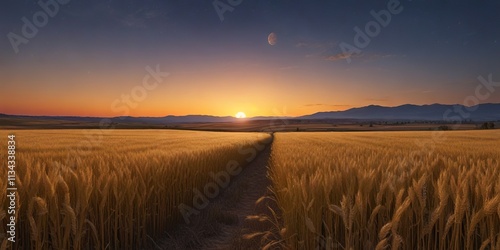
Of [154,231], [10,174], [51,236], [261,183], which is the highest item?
[10,174]

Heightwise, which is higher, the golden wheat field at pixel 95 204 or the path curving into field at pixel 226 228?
the golden wheat field at pixel 95 204

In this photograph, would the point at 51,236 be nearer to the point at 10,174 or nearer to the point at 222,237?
the point at 10,174

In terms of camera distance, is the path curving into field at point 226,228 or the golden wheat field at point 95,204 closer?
the golden wheat field at point 95,204

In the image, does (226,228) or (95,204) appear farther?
(226,228)

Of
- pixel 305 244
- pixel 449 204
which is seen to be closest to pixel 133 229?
pixel 305 244

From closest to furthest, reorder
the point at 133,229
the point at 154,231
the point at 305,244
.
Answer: the point at 305,244 → the point at 133,229 → the point at 154,231

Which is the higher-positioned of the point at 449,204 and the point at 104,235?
the point at 449,204

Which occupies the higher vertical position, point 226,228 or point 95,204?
point 95,204

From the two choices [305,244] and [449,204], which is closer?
[449,204]

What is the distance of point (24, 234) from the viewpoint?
3543 mm

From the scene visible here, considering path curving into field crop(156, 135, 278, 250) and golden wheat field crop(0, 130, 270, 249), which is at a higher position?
golden wheat field crop(0, 130, 270, 249)

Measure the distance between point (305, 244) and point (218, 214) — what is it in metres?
4.23

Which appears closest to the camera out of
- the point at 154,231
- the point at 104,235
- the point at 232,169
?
the point at 104,235

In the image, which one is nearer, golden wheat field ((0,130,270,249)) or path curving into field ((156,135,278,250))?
golden wheat field ((0,130,270,249))
